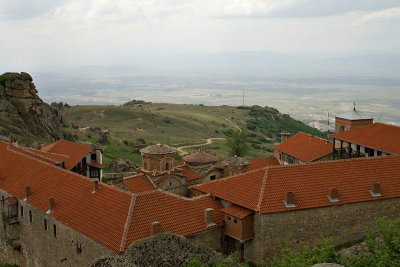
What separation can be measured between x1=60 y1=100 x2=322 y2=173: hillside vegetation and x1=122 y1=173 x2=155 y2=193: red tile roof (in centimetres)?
2516

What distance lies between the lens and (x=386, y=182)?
30953mm

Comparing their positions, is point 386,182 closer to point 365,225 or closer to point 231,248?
point 365,225

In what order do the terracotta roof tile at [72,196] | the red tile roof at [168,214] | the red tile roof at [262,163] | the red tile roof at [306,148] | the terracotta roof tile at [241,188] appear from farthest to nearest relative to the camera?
the red tile roof at [262,163] < the red tile roof at [306,148] < the terracotta roof tile at [241,188] < the terracotta roof tile at [72,196] < the red tile roof at [168,214]

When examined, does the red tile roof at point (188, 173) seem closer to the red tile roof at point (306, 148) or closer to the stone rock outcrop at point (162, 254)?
the red tile roof at point (306, 148)

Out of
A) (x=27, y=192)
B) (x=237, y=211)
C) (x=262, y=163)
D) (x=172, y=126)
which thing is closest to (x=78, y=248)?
(x=27, y=192)

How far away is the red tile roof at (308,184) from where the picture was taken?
28.5m

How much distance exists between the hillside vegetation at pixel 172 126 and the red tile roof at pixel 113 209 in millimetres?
29572

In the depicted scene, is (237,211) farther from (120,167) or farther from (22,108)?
(22,108)

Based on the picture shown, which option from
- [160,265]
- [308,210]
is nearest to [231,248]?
[308,210]

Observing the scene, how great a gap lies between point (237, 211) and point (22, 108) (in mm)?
45735

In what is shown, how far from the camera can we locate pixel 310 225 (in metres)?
28.5

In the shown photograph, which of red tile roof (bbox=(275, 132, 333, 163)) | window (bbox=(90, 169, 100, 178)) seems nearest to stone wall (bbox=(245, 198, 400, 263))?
red tile roof (bbox=(275, 132, 333, 163))

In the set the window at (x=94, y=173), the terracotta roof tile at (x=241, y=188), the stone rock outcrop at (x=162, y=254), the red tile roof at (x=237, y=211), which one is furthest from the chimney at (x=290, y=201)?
the window at (x=94, y=173)

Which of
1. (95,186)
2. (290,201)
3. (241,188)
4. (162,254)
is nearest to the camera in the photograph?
(162,254)
